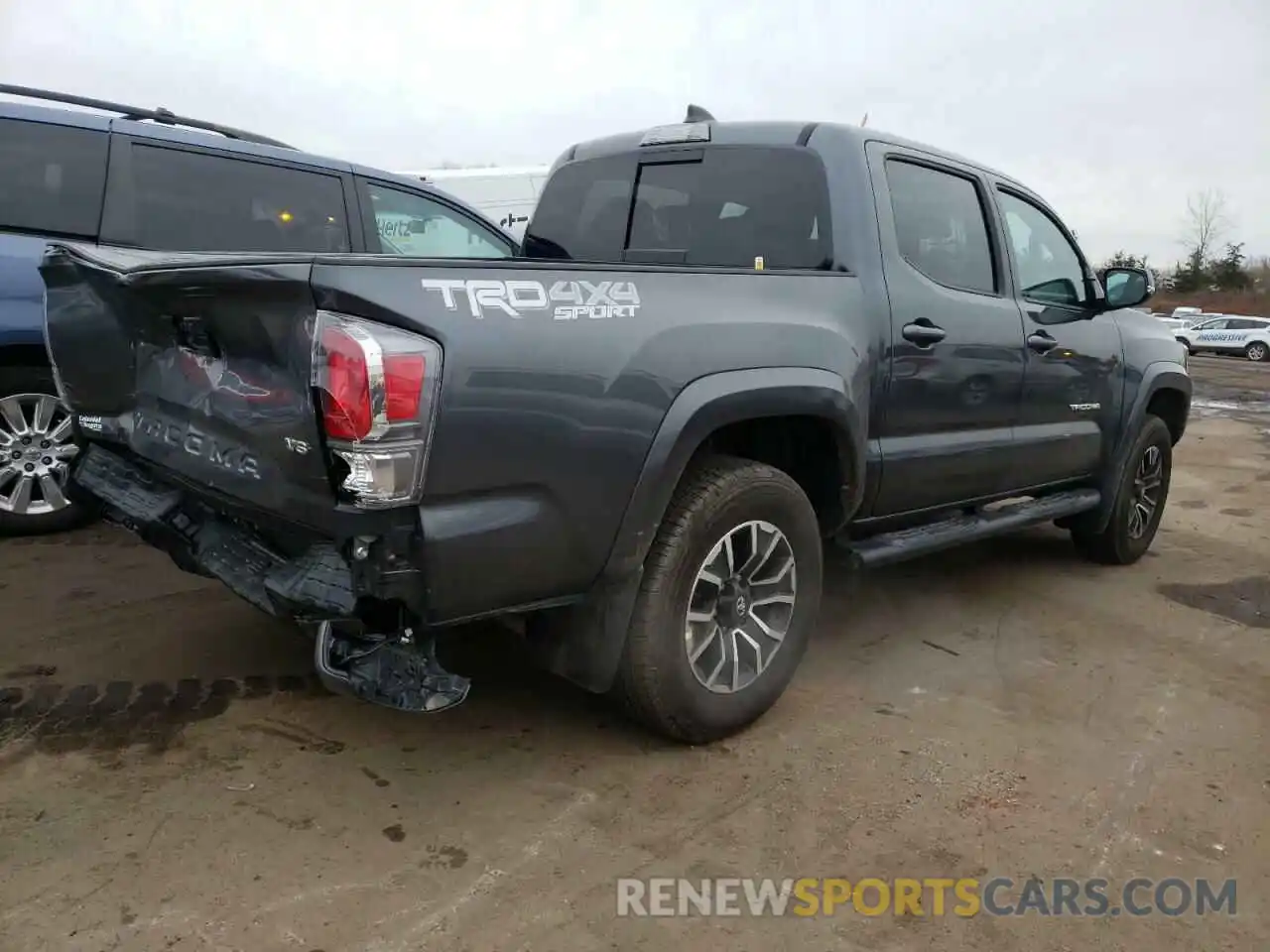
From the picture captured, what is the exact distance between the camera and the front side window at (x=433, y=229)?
19.0ft

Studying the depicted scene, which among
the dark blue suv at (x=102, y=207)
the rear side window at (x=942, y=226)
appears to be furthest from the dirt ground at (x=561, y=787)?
the rear side window at (x=942, y=226)

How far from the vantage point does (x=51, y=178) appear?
15.3 ft

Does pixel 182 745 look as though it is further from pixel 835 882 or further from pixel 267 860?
pixel 835 882

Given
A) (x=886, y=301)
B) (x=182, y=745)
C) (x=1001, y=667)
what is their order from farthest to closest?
(x=1001, y=667) < (x=886, y=301) < (x=182, y=745)

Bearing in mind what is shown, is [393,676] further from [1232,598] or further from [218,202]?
[1232,598]

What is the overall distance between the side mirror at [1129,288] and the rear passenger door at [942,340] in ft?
3.00

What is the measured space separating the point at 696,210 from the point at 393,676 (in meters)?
2.26

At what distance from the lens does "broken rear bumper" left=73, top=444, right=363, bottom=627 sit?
2.38 meters

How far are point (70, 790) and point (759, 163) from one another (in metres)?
3.01

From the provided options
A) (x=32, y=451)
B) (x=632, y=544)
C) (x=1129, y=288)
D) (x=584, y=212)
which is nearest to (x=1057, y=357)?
(x=1129, y=288)

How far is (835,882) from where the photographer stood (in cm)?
250

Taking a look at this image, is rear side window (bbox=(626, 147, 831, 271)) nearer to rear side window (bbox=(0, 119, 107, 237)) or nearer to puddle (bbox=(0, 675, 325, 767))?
puddle (bbox=(0, 675, 325, 767))

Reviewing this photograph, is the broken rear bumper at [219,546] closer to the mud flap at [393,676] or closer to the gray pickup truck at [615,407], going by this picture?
the gray pickup truck at [615,407]

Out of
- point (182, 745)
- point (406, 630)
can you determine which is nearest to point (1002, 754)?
point (406, 630)
